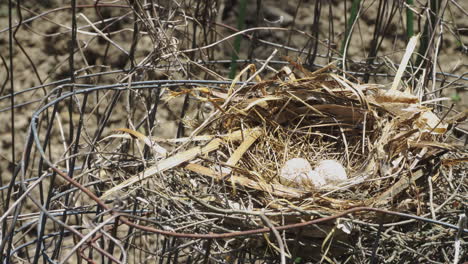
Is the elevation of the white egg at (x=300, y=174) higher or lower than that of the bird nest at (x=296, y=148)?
lower

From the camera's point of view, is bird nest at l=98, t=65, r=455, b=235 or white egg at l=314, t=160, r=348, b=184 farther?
white egg at l=314, t=160, r=348, b=184

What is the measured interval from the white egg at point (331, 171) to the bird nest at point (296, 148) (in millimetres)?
15

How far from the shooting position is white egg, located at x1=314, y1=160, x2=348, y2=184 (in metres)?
1.02

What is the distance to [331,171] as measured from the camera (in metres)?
1.03

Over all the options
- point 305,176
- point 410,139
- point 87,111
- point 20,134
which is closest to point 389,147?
point 410,139

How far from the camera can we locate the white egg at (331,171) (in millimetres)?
1021

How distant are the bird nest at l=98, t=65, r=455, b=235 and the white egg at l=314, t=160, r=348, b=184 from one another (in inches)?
0.6

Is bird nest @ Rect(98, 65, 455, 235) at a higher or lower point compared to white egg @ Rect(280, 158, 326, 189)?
higher

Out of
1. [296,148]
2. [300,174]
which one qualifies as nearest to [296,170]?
[300,174]

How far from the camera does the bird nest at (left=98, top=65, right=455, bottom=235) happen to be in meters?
0.92

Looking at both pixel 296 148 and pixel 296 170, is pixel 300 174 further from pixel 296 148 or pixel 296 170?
pixel 296 148

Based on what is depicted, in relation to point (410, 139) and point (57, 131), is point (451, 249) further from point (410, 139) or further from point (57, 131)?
point (57, 131)

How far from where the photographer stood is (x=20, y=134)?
6.88ft

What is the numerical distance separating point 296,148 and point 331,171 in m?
0.14
